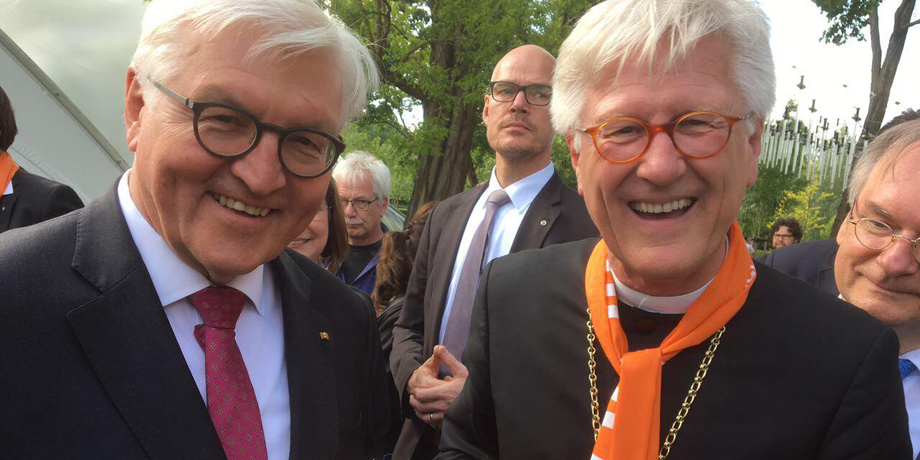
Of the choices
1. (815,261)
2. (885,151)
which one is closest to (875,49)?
(815,261)

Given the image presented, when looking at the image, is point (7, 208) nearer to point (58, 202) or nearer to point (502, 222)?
point (58, 202)

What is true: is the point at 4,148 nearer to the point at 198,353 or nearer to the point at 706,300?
the point at 198,353

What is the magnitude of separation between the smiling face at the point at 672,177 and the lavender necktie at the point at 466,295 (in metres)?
1.51

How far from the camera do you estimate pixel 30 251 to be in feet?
4.75

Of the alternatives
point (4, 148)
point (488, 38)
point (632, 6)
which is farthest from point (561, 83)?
point (488, 38)

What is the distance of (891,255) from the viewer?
223cm

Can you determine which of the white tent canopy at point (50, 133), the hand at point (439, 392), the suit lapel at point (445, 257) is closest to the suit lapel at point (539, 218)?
the suit lapel at point (445, 257)

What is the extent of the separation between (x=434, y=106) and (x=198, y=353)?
1126cm

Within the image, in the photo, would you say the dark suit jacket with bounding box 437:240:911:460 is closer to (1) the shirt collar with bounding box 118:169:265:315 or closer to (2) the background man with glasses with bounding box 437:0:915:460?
(2) the background man with glasses with bounding box 437:0:915:460

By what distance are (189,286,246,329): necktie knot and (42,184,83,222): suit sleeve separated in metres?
2.63

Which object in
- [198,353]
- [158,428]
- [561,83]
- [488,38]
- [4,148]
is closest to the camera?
[158,428]

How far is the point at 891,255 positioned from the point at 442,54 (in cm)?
1083

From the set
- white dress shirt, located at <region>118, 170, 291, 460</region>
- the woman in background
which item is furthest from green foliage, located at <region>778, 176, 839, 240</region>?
white dress shirt, located at <region>118, 170, 291, 460</region>

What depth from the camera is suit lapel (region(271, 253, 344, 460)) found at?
1727 mm
